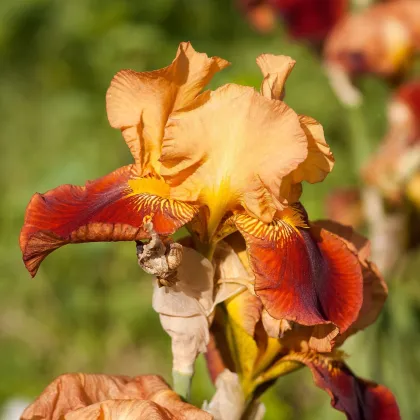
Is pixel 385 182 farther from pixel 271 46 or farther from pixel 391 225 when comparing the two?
pixel 271 46

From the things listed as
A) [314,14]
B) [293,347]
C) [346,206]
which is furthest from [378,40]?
[293,347]

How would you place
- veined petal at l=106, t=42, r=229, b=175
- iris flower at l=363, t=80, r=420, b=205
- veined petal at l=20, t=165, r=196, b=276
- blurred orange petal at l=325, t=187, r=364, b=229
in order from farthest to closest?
blurred orange petal at l=325, t=187, r=364, b=229, iris flower at l=363, t=80, r=420, b=205, veined petal at l=106, t=42, r=229, b=175, veined petal at l=20, t=165, r=196, b=276

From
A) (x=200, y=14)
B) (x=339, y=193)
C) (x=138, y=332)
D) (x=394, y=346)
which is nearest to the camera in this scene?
(x=394, y=346)

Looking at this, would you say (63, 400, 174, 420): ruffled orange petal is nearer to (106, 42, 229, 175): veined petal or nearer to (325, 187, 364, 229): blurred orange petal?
(106, 42, 229, 175): veined petal

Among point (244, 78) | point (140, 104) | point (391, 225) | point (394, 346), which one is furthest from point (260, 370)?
point (391, 225)

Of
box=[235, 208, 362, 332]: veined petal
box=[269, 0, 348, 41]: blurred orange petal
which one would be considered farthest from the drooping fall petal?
→ box=[269, 0, 348, 41]: blurred orange petal
